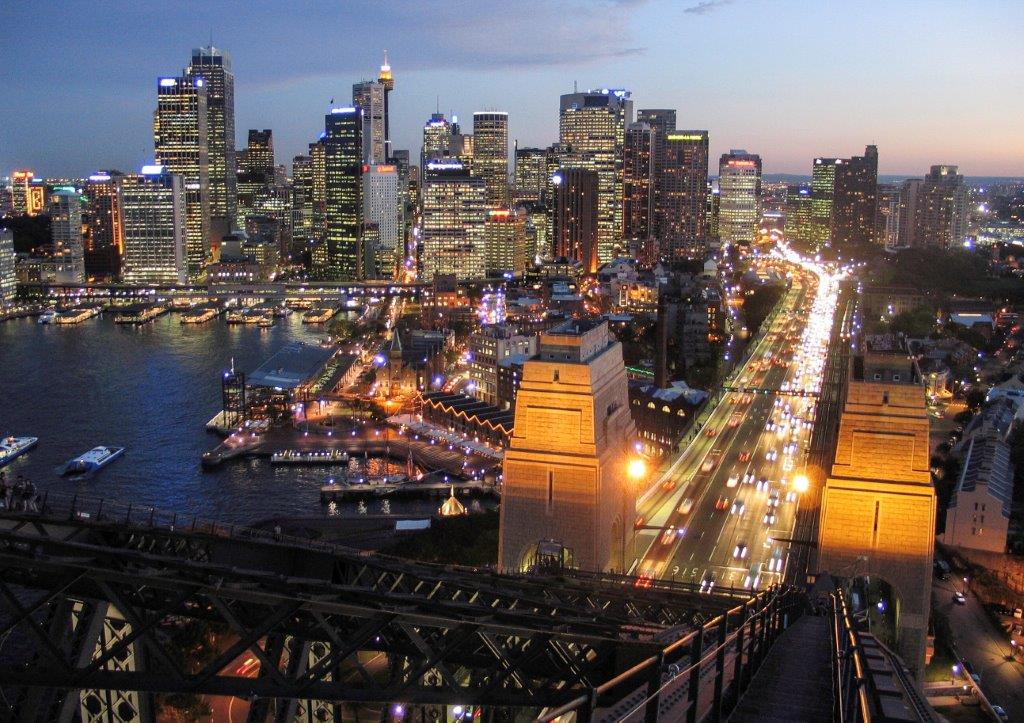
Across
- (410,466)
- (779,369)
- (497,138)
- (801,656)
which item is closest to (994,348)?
(779,369)

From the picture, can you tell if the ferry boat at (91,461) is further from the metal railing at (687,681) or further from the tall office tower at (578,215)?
the tall office tower at (578,215)

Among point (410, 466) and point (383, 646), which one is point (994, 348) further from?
point (383, 646)

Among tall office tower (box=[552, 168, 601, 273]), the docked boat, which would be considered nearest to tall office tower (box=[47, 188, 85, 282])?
tall office tower (box=[552, 168, 601, 273])

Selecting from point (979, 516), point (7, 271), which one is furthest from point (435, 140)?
point (979, 516)

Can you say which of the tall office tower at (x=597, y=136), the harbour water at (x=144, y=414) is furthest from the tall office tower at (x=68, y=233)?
the tall office tower at (x=597, y=136)

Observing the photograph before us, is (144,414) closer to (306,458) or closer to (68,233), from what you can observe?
(306,458)
